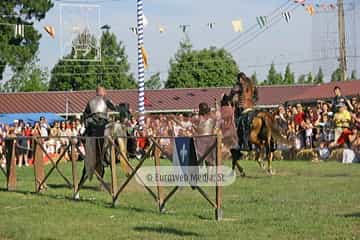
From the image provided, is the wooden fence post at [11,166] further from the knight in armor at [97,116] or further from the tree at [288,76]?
the tree at [288,76]

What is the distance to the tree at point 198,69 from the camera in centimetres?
8831

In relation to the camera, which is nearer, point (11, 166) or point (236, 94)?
point (11, 166)

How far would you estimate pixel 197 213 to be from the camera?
12.5 meters

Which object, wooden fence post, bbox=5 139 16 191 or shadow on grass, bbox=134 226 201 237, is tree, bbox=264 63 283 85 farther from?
shadow on grass, bbox=134 226 201 237

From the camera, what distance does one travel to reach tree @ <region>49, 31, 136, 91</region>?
275 feet

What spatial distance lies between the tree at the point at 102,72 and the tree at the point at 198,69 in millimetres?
5056

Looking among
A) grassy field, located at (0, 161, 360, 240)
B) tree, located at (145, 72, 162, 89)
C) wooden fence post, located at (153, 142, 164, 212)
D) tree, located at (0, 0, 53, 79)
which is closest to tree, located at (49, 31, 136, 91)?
tree, located at (145, 72, 162, 89)

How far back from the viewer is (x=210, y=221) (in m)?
11.6

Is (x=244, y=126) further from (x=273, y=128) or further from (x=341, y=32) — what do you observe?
(x=341, y=32)

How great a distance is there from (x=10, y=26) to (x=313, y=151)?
2630cm

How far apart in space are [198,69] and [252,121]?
69.0 metres

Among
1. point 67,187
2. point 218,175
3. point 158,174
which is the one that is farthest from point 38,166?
point 218,175

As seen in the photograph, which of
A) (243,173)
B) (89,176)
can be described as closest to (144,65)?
(243,173)

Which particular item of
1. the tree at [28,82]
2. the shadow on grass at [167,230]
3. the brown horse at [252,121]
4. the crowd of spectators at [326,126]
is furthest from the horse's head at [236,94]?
A: the tree at [28,82]
